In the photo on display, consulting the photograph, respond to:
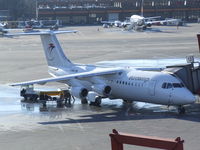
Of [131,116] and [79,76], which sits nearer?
[131,116]

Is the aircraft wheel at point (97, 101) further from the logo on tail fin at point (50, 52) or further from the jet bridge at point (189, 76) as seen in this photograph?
the logo on tail fin at point (50, 52)

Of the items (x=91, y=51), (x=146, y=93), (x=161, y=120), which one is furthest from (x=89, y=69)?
(x=91, y=51)

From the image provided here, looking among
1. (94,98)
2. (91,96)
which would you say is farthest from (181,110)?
(91,96)

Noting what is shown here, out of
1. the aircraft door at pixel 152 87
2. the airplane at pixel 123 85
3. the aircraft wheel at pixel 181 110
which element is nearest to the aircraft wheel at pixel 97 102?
the airplane at pixel 123 85

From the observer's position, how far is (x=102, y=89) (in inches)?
1513

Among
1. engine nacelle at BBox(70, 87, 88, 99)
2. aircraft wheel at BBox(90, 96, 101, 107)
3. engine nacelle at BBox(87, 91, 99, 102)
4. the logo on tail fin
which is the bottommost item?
aircraft wheel at BBox(90, 96, 101, 107)

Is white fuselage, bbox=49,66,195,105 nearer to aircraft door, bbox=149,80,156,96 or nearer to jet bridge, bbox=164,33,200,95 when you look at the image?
aircraft door, bbox=149,80,156,96

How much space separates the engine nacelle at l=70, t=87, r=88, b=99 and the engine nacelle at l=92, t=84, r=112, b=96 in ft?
2.53

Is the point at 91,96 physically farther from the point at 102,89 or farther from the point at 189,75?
the point at 189,75

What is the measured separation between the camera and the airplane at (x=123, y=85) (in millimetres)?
35562

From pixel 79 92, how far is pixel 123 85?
3.28 m

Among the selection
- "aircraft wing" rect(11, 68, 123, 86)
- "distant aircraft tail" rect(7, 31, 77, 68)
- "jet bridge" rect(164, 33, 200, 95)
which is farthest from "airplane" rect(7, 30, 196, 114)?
"jet bridge" rect(164, 33, 200, 95)

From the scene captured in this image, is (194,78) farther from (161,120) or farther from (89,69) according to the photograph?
(89,69)

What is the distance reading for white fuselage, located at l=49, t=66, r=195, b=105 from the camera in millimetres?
35312
